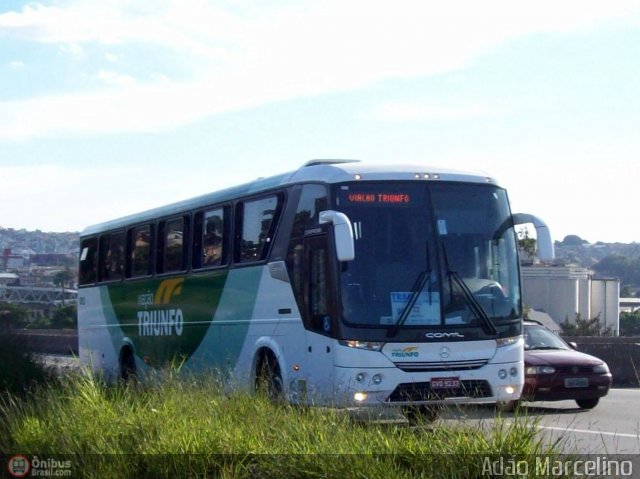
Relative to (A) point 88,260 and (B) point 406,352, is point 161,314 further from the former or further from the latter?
(B) point 406,352

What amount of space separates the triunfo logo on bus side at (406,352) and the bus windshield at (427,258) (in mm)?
292

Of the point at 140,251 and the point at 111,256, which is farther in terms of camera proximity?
the point at 111,256

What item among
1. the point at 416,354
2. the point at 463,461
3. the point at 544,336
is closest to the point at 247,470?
the point at 463,461

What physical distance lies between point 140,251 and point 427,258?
30.1ft

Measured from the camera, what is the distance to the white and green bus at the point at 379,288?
13.3m

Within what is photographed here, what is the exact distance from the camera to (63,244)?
153000mm

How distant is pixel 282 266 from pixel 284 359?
126cm

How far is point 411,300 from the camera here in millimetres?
13461

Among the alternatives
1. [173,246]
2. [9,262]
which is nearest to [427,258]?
[173,246]

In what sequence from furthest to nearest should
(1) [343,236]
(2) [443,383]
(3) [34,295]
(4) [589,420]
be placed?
(3) [34,295]
(4) [589,420]
(2) [443,383]
(1) [343,236]

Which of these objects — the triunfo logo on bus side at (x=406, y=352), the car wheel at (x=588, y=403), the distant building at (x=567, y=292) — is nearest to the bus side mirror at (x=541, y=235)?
the triunfo logo on bus side at (x=406, y=352)

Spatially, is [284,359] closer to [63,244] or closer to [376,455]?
[376,455]

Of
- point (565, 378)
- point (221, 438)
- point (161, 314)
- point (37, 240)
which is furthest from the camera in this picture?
point (37, 240)

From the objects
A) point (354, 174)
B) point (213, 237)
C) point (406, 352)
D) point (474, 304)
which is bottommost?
point (406, 352)
